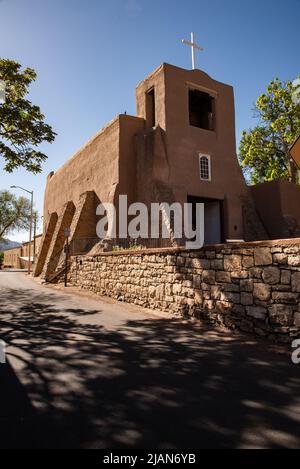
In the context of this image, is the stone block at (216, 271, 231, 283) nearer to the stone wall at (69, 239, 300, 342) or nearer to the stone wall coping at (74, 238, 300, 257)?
the stone wall at (69, 239, 300, 342)

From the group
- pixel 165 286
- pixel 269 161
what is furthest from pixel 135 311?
pixel 269 161

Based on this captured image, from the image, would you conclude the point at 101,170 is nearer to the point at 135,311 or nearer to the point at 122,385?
the point at 135,311

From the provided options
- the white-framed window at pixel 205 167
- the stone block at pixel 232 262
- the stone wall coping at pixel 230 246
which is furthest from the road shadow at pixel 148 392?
the white-framed window at pixel 205 167

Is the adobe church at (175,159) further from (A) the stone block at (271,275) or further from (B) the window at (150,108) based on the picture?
(A) the stone block at (271,275)

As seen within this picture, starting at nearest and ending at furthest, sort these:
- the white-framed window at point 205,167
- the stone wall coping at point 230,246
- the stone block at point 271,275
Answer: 1. the stone wall coping at point 230,246
2. the stone block at point 271,275
3. the white-framed window at point 205,167

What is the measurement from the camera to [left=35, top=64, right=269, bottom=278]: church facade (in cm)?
1725

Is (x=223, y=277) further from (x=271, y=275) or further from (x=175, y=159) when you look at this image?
(x=175, y=159)

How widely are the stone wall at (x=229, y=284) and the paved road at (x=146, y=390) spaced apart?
0.52 meters

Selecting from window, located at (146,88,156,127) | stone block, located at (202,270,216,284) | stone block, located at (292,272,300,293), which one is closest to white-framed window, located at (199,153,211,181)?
window, located at (146,88,156,127)

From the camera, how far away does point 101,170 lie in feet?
65.5

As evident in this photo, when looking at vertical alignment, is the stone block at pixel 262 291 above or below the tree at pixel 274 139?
below

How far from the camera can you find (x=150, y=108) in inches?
758

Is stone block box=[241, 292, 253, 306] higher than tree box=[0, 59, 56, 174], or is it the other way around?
tree box=[0, 59, 56, 174]

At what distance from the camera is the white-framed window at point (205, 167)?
18.4 m
